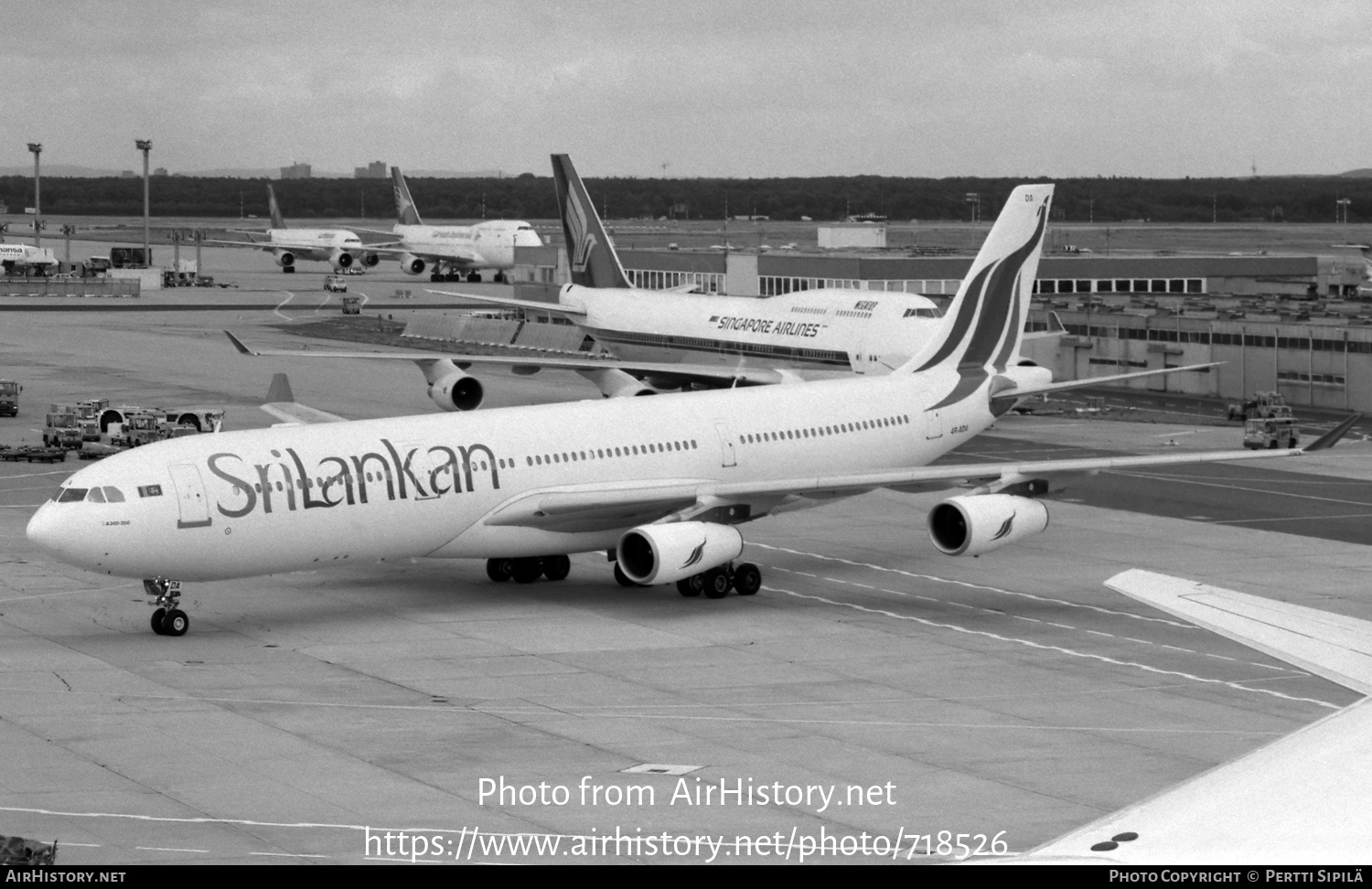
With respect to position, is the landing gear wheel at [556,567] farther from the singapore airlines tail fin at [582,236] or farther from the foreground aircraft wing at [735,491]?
the singapore airlines tail fin at [582,236]

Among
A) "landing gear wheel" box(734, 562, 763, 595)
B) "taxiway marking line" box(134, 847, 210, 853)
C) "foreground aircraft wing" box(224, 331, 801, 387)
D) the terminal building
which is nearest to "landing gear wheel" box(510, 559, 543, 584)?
"landing gear wheel" box(734, 562, 763, 595)

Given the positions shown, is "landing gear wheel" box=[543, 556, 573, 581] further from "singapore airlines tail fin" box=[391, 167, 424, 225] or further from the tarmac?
"singapore airlines tail fin" box=[391, 167, 424, 225]

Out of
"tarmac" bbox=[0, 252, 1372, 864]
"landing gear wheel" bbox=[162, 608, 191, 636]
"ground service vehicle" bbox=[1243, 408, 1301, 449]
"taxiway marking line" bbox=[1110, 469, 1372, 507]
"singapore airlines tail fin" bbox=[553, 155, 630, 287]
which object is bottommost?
"tarmac" bbox=[0, 252, 1372, 864]

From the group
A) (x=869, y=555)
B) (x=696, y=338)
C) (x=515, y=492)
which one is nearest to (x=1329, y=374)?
(x=696, y=338)

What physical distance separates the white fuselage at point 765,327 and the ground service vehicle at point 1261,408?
39.7ft

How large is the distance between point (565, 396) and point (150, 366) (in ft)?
76.0

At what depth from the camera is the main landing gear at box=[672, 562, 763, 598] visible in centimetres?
3900

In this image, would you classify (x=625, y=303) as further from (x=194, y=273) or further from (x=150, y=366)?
(x=194, y=273)

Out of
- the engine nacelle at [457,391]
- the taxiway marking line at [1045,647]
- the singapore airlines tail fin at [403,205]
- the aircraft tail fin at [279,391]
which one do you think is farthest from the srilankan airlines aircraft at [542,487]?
the singapore airlines tail fin at [403,205]

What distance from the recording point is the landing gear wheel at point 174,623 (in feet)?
115

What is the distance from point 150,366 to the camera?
294 feet

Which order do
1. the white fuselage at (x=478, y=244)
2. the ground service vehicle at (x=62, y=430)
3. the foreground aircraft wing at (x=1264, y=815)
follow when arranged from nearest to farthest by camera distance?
1. the foreground aircraft wing at (x=1264, y=815)
2. the ground service vehicle at (x=62, y=430)
3. the white fuselage at (x=478, y=244)

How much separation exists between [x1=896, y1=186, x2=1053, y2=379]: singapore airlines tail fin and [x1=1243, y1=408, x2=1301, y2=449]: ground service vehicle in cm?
1595

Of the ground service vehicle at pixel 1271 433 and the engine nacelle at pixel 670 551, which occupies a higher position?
the ground service vehicle at pixel 1271 433
